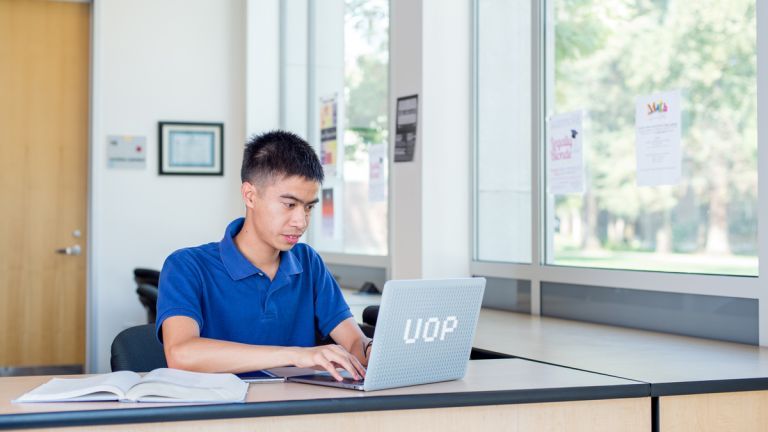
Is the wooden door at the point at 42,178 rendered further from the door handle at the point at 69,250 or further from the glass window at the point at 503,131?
the glass window at the point at 503,131

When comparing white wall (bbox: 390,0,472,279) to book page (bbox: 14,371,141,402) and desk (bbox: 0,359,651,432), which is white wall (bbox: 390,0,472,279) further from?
book page (bbox: 14,371,141,402)

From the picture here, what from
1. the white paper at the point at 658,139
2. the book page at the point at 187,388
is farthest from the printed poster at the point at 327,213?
the book page at the point at 187,388

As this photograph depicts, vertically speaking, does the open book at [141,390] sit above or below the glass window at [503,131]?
below

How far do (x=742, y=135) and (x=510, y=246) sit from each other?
1.19 m

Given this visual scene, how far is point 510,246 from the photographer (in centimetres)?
372

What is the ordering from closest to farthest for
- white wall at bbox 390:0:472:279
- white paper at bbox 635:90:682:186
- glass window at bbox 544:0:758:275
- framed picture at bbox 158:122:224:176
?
glass window at bbox 544:0:758:275 → white paper at bbox 635:90:682:186 → white wall at bbox 390:0:472:279 → framed picture at bbox 158:122:224:176

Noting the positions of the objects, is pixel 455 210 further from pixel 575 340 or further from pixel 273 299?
pixel 273 299

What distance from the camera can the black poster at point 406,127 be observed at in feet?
12.5

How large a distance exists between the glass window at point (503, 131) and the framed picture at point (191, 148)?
248 cm

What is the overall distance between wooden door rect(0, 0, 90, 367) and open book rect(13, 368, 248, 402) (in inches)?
164

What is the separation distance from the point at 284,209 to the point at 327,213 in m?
3.12

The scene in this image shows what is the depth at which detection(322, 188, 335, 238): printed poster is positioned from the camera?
5295 mm

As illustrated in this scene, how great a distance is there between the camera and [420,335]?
182 cm

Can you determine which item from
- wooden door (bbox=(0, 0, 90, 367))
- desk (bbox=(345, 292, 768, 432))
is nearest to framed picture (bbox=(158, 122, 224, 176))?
wooden door (bbox=(0, 0, 90, 367))
